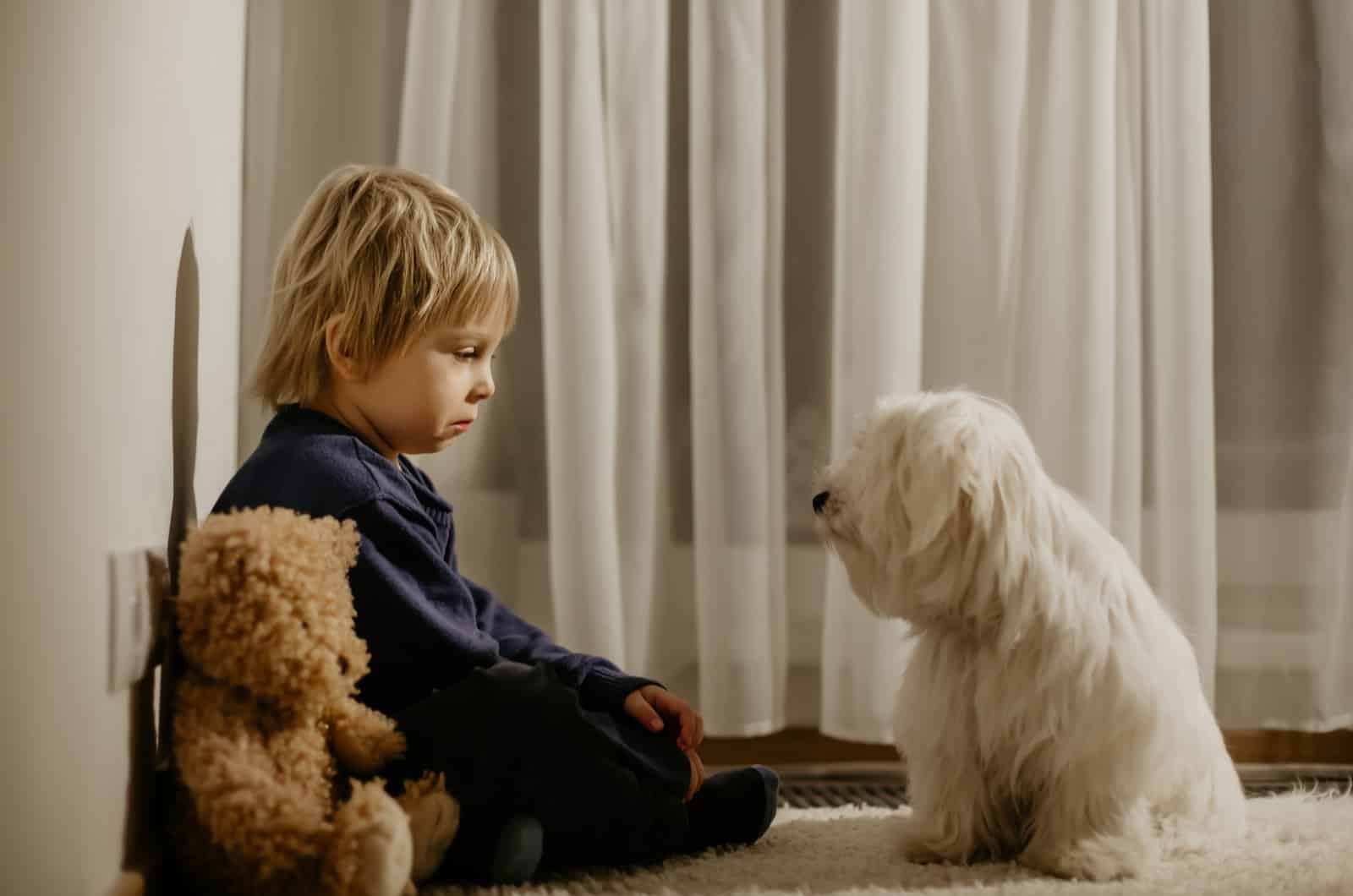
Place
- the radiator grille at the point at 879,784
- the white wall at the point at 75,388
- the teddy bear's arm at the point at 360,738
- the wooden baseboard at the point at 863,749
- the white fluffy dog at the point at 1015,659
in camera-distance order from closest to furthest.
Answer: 1. the white wall at the point at 75,388
2. the teddy bear's arm at the point at 360,738
3. the white fluffy dog at the point at 1015,659
4. the radiator grille at the point at 879,784
5. the wooden baseboard at the point at 863,749

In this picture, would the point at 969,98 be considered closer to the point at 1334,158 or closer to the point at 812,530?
the point at 1334,158

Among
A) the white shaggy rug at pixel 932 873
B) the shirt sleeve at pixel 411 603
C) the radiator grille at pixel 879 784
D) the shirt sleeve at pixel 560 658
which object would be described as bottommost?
the radiator grille at pixel 879 784

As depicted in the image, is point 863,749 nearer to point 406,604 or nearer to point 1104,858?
point 1104,858

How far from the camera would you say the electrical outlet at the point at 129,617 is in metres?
0.90

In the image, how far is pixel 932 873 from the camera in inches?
46.3

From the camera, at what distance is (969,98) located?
1836mm

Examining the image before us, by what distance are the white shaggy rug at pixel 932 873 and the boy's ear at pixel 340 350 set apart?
20.5 inches

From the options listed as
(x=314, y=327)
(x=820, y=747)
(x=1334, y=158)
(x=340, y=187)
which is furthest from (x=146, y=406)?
(x=1334, y=158)

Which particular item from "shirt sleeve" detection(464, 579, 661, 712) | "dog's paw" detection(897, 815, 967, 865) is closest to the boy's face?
"shirt sleeve" detection(464, 579, 661, 712)

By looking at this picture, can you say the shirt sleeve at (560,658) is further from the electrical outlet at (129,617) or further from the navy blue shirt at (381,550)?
the electrical outlet at (129,617)

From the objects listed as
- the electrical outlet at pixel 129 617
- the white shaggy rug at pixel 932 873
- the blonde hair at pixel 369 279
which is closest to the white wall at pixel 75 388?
the electrical outlet at pixel 129 617

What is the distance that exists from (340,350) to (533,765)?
46 centimetres

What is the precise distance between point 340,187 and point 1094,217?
1.13m

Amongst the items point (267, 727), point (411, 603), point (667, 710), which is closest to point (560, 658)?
point (667, 710)
